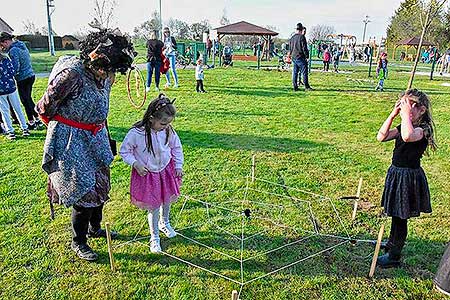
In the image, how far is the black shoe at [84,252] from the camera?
310 centimetres

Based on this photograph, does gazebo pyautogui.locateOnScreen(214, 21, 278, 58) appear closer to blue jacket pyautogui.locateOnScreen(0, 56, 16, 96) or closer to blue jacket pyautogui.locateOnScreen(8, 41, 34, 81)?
blue jacket pyautogui.locateOnScreen(8, 41, 34, 81)

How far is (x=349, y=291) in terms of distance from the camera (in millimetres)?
2832

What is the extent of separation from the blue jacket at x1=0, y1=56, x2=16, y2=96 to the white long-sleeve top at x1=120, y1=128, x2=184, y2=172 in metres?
4.08

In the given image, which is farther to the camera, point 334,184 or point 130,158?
point 334,184

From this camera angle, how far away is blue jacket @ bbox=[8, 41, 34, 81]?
253 inches

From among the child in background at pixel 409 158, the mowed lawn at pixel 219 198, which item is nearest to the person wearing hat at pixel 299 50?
the mowed lawn at pixel 219 198

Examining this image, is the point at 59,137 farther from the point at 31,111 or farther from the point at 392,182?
the point at 31,111

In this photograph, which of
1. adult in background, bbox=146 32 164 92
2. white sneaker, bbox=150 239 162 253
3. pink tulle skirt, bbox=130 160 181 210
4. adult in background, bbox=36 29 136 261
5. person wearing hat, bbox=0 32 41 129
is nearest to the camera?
adult in background, bbox=36 29 136 261

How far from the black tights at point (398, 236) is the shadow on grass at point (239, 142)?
295 centimetres

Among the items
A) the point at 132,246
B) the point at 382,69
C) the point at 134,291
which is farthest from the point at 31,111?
the point at 382,69

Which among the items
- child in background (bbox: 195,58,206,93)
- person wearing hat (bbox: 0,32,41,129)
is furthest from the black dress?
child in background (bbox: 195,58,206,93)

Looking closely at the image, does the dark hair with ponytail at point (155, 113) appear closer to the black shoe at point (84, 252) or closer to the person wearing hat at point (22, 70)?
the black shoe at point (84, 252)

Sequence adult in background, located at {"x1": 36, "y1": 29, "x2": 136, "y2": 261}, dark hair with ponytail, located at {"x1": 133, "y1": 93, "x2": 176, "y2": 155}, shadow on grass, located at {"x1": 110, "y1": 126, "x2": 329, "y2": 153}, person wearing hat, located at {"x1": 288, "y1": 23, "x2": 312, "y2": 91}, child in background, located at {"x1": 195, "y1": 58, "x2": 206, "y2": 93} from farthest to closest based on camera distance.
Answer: person wearing hat, located at {"x1": 288, "y1": 23, "x2": 312, "y2": 91} → child in background, located at {"x1": 195, "y1": 58, "x2": 206, "y2": 93} → shadow on grass, located at {"x1": 110, "y1": 126, "x2": 329, "y2": 153} → dark hair with ponytail, located at {"x1": 133, "y1": 93, "x2": 176, "y2": 155} → adult in background, located at {"x1": 36, "y1": 29, "x2": 136, "y2": 261}

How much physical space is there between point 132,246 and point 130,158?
2.87 feet
